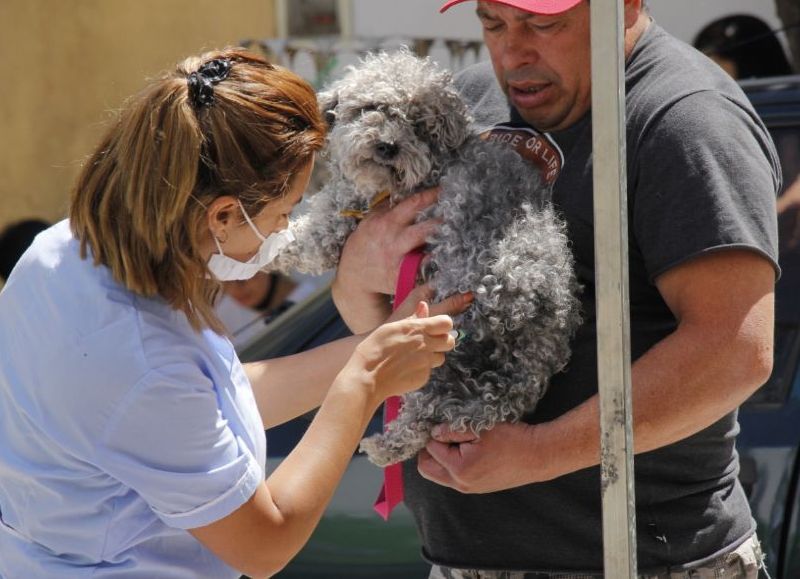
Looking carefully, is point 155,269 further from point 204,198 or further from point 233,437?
point 233,437

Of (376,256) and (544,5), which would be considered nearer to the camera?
(544,5)

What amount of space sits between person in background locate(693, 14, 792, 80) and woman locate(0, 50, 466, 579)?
337 centimetres

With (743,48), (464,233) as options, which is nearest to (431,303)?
(464,233)

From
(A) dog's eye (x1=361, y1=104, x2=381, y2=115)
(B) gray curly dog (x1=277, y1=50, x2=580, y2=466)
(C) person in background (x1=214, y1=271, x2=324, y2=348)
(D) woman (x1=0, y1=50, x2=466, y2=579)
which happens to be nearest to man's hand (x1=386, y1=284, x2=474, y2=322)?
(B) gray curly dog (x1=277, y1=50, x2=580, y2=466)

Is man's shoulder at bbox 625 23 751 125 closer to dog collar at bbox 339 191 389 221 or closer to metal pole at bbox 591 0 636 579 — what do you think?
metal pole at bbox 591 0 636 579

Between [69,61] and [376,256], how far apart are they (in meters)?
6.39

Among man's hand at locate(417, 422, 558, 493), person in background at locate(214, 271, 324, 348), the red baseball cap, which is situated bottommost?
person in background at locate(214, 271, 324, 348)

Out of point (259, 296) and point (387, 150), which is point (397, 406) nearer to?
point (387, 150)

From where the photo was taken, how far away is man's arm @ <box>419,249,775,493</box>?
2.00m

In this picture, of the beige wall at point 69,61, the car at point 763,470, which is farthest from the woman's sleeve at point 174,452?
the beige wall at point 69,61

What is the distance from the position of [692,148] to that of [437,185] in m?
0.56

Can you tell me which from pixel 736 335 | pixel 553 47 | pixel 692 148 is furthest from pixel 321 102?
pixel 736 335

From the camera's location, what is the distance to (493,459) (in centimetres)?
212

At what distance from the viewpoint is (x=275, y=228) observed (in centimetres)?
201
